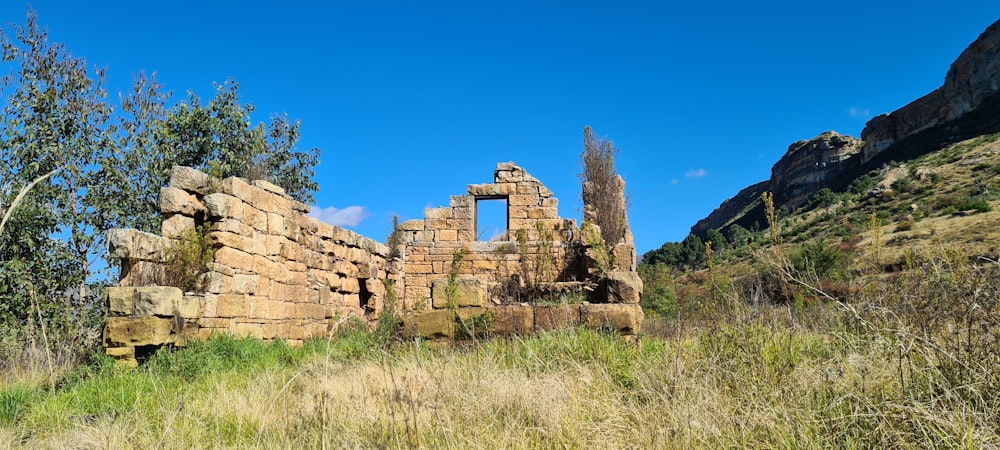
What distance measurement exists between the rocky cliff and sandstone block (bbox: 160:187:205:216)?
137 ft

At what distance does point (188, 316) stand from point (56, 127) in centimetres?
627

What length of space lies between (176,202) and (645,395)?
576 cm

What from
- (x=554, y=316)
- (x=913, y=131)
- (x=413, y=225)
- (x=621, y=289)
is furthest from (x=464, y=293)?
(x=913, y=131)

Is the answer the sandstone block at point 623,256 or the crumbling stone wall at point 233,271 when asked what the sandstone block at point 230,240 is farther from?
the sandstone block at point 623,256

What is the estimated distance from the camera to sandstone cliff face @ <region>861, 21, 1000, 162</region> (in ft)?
155

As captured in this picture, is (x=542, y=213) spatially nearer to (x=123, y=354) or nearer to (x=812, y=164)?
(x=123, y=354)

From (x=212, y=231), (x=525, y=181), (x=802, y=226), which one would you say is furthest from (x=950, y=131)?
(x=212, y=231)

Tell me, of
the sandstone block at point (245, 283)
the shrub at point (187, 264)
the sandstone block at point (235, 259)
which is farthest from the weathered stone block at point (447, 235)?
the shrub at point (187, 264)

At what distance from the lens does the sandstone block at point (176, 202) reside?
6.99 meters

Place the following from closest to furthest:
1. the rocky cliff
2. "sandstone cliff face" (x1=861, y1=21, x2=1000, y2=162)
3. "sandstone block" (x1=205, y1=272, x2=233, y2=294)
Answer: "sandstone block" (x1=205, y1=272, x2=233, y2=294) → the rocky cliff → "sandstone cliff face" (x1=861, y1=21, x2=1000, y2=162)

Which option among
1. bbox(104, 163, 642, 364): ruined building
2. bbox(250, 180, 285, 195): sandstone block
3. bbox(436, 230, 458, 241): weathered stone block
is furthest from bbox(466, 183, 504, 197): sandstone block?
bbox(250, 180, 285, 195): sandstone block

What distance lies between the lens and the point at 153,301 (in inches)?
233

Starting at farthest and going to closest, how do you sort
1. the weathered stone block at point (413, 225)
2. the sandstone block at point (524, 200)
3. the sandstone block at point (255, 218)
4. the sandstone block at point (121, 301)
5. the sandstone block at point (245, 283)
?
1. the sandstone block at point (524, 200)
2. the weathered stone block at point (413, 225)
3. the sandstone block at point (255, 218)
4. the sandstone block at point (245, 283)
5. the sandstone block at point (121, 301)

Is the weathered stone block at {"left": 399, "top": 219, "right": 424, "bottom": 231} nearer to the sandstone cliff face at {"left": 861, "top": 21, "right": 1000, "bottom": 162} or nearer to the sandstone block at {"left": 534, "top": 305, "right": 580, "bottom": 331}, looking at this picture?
the sandstone block at {"left": 534, "top": 305, "right": 580, "bottom": 331}
